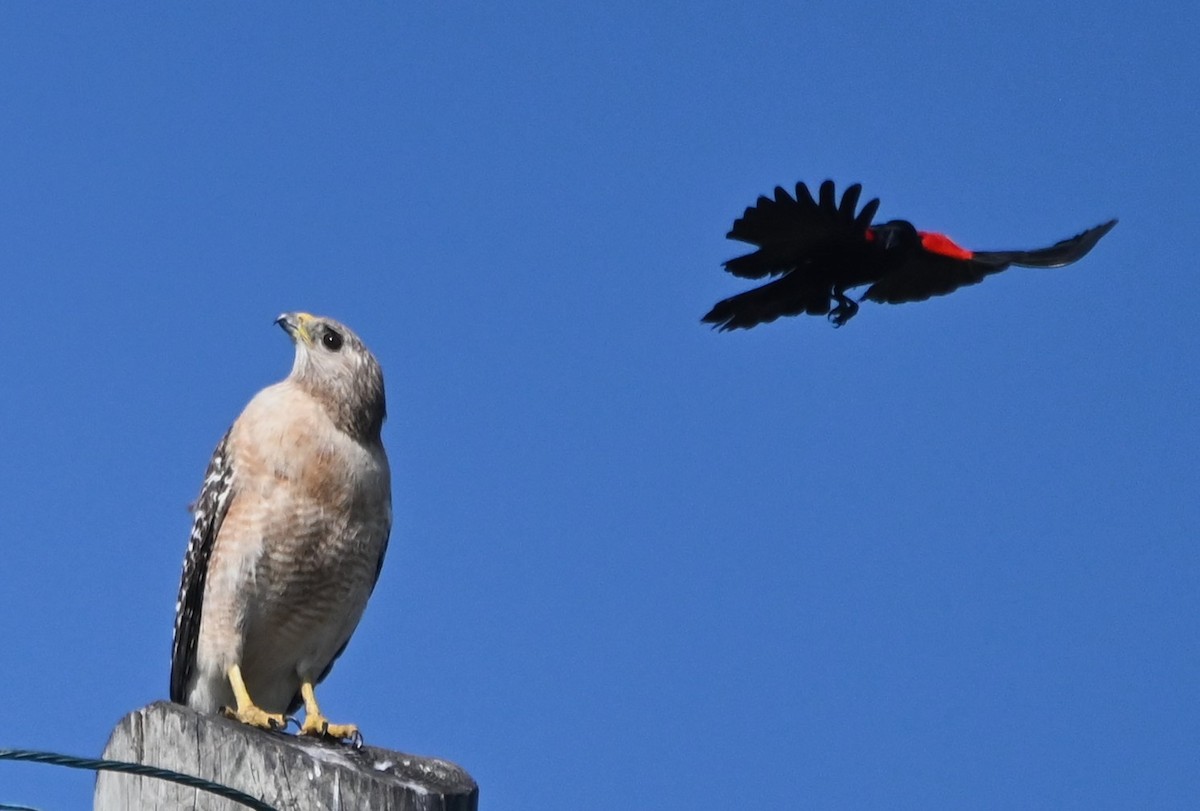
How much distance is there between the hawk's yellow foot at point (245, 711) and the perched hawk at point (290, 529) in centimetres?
1

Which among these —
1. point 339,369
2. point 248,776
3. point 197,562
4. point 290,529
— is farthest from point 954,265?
point 248,776

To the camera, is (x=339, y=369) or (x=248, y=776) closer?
(x=248, y=776)

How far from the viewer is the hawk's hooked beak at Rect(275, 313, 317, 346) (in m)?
7.03

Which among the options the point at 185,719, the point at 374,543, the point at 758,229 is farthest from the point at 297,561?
the point at 185,719

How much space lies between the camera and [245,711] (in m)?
6.17

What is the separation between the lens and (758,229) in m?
7.12

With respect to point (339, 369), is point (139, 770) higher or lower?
lower

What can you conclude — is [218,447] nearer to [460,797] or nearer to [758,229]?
[758,229]

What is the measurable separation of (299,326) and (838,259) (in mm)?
2301

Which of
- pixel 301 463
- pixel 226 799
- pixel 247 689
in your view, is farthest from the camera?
pixel 247 689

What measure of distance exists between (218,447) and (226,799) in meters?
3.56

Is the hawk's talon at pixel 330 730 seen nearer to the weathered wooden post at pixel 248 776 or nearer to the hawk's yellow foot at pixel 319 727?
the hawk's yellow foot at pixel 319 727

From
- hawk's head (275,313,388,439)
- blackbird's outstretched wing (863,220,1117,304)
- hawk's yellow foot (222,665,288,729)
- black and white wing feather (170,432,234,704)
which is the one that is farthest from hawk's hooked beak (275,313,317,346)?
blackbird's outstretched wing (863,220,1117,304)

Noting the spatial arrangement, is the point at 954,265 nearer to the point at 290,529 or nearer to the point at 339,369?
the point at 339,369
